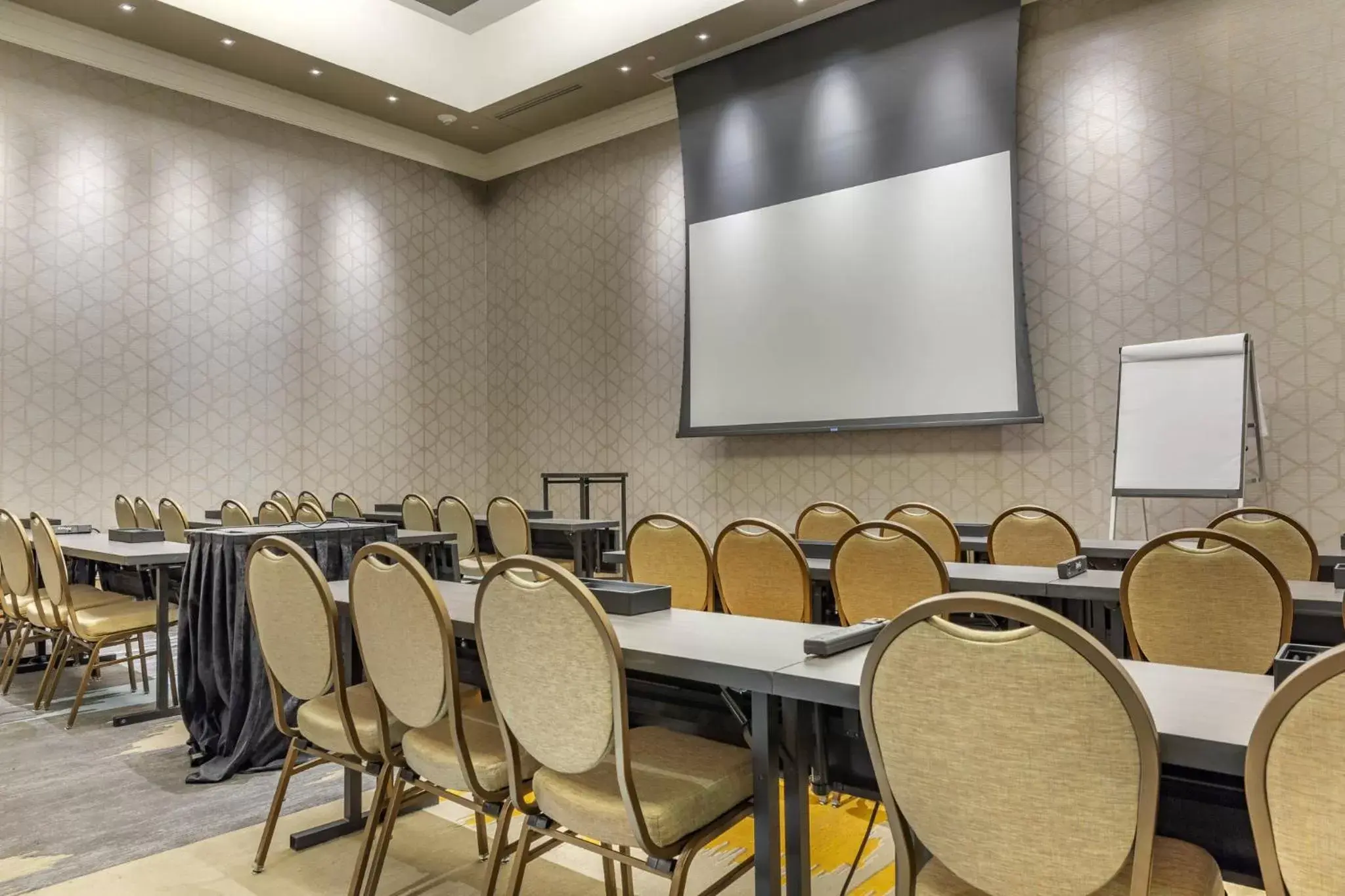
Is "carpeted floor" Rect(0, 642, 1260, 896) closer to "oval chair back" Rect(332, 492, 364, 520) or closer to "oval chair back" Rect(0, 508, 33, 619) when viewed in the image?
"oval chair back" Rect(0, 508, 33, 619)

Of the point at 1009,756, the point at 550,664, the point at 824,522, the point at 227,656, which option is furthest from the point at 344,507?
the point at 1009,756

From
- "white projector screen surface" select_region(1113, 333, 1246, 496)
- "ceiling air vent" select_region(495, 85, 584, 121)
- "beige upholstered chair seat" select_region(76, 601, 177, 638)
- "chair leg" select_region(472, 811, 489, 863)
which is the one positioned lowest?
"chair leg" select_region(472, 811, 489, 863)

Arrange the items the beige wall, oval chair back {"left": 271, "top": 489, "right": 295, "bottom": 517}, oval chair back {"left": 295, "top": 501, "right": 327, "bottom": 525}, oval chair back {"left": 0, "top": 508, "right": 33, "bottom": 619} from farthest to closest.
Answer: oval chair back {"left": 271, "top": 489, "right": 295, "bottom": 517} → oval chair back {"left": 295, "top": 501, "right": 327, "bottom": 525} → the beige wall → oval chair back {"left": 0, "top": 508, "right": 33, "bottom": 619}

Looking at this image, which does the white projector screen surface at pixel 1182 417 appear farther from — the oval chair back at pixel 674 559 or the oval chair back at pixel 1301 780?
the oval chair back at pixel 1301 780

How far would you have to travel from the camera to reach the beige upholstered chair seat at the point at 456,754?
1.84 metres

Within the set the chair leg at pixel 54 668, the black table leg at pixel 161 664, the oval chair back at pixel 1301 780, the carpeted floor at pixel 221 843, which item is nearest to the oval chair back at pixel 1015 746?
the oval chair back at pixel 1301 780

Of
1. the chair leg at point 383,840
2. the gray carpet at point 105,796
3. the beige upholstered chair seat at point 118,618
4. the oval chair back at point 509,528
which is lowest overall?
the gray carpet at point 105,796

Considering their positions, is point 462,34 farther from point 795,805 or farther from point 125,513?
point 795,805

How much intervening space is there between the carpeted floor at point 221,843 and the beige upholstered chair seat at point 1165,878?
0.87m

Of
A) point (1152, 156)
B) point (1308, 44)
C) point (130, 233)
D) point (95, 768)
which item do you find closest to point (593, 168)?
point (130, 233)

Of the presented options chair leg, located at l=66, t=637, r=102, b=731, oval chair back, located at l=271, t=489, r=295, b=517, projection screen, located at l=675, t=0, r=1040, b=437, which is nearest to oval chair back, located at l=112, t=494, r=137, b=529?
oval chair back, located at l=271, t=489, r=295, b=517

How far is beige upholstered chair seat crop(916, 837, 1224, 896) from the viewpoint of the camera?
118cm

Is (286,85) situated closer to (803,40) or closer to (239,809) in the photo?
(803,40)

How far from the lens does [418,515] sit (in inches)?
238
